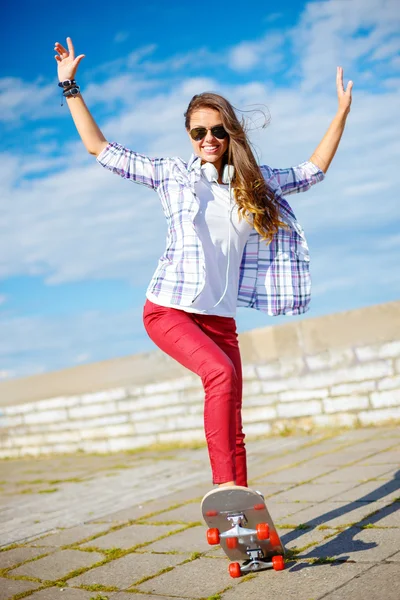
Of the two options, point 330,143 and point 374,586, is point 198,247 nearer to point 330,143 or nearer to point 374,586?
point 330,143

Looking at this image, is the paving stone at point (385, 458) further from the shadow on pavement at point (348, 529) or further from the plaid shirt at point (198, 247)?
the plaid shirt at point (198, 247)

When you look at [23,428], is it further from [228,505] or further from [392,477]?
[228,505]

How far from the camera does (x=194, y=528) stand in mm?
3527

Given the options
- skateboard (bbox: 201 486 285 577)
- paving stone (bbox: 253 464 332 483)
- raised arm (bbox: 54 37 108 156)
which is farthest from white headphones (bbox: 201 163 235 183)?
paving stone (bbox: 253 464 332 483)

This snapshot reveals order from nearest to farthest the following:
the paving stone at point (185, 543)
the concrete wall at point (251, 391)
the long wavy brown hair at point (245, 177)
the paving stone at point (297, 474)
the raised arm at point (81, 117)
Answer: the long wavy brown hair at point (245, 177)
the raised arm at point (81, 117)
the paving stone at point (185, 543)
the paving stone at point (297, 474)
the concrete wall at point (251, 391)

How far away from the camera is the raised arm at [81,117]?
9.51 feet

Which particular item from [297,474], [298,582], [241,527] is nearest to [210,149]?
[241,527]

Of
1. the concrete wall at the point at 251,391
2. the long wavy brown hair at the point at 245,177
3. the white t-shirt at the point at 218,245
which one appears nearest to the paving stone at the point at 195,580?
the white t-shirt at the point at 218,245

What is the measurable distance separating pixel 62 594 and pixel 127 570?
32 cm

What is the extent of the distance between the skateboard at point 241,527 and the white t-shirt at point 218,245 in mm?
712

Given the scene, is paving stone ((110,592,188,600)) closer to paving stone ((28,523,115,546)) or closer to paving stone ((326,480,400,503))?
paving stone ((28,523,115,546))

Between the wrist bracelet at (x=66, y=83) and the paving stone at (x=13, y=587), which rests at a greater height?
the wrist bracelet at (x=66, y=83)

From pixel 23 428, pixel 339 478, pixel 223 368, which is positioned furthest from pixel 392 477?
pixel 23 428

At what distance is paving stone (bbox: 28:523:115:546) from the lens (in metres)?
3.62
